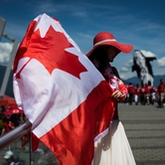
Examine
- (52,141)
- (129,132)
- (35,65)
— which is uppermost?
(35,65)

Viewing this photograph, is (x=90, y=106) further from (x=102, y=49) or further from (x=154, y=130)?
(x=154, y=130)

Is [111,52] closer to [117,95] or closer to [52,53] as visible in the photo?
[117,95]

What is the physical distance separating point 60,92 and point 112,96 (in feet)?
2.20

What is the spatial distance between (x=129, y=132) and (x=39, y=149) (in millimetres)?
6271

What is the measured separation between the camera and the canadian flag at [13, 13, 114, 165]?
5.90 ft

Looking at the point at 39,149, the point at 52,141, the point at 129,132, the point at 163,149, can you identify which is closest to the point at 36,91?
the point at 52,141

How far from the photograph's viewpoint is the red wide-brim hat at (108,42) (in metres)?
2.52

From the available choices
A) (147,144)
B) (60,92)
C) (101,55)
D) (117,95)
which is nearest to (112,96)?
(117,95)

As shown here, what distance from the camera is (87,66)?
2.31m

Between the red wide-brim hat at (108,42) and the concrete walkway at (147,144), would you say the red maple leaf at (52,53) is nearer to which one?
the red wide-brim hat at (108,42)

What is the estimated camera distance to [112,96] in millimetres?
2473

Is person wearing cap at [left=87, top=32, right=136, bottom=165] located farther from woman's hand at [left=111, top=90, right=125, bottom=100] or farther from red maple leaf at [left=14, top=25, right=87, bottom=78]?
red maple leaf at [left=14, top=25, right=87, bottom=78]

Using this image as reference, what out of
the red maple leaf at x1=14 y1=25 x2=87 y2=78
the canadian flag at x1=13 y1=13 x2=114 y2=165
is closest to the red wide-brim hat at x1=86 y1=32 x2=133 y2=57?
the canadian flag at x1=13 y1=13 x2=114 y2=165

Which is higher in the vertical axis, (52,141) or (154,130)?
(52,141)
